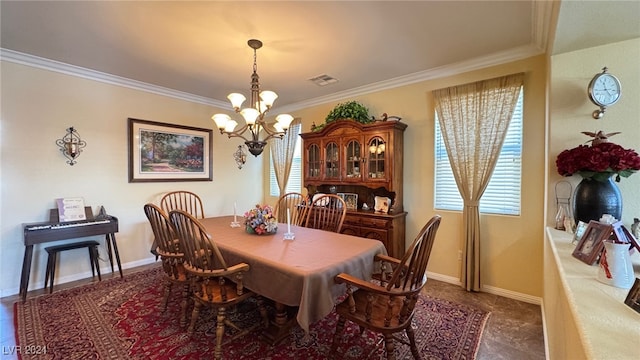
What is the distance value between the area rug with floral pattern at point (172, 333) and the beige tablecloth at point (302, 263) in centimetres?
52

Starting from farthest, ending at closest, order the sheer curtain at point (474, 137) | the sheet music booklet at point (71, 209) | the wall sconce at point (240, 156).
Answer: the wall sconce at point (240, 156)
the sheet music booklet at point (71, 209)
the sheer curtain at point (474, 137)

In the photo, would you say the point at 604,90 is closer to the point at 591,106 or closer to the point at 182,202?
the point at 591,106

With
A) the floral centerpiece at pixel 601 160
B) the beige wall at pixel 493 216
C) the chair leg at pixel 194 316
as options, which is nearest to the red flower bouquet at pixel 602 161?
the floral centerpiece at pixel 601 160

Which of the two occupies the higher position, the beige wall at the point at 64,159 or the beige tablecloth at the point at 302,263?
the beige wall at the point at 64,159

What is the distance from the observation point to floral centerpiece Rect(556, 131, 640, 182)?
5.35ft

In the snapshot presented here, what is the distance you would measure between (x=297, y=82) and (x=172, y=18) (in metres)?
1.78

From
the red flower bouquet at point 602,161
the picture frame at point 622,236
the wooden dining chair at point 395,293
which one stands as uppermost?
the red flower bouquet at point 602,161

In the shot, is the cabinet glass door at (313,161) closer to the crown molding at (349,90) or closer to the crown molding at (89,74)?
the crown molding at (349,90)

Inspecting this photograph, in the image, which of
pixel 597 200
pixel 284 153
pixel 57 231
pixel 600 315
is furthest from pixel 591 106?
pixel 57 231

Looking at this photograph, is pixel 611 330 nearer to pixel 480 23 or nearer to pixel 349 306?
pixel 349 306

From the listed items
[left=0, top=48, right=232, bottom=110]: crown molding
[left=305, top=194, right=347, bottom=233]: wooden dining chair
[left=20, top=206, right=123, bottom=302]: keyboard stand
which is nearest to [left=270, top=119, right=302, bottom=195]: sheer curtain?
[left=0, top=48, right=232, bottom=110]: crown molding

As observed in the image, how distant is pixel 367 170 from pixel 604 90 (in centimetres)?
224

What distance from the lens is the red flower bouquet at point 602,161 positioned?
1629 millimetres

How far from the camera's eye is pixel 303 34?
8.14ft
